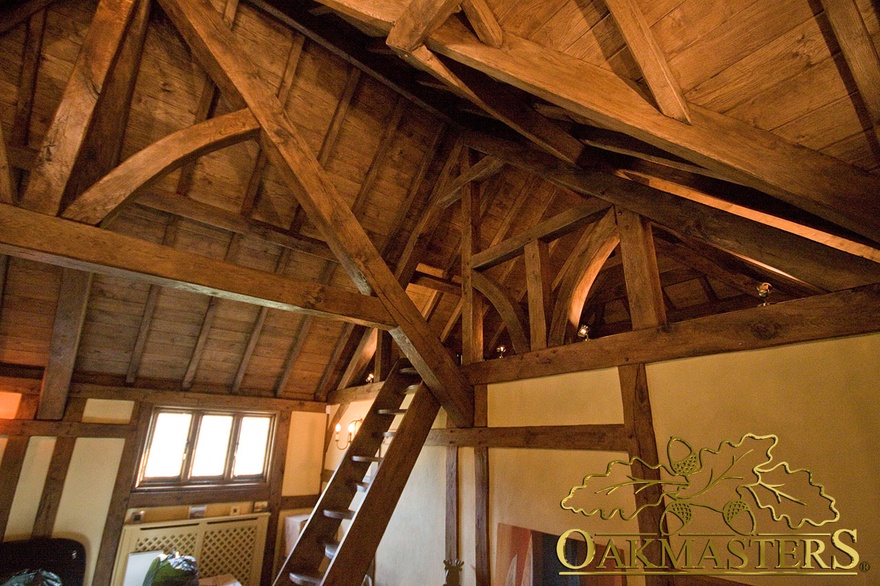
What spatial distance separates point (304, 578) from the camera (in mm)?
2695

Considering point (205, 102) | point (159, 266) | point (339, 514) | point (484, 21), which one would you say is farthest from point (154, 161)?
point (339, 514)

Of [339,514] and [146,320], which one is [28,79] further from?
[339,514]

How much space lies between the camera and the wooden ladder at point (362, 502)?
8.71 feet

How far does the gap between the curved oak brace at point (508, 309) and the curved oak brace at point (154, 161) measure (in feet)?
7.05

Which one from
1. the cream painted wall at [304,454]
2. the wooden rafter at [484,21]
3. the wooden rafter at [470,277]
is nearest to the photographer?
the wooden rafter at [484,21]

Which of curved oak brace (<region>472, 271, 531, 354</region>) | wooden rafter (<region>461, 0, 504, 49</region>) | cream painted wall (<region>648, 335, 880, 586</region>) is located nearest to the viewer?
cream painted wall (<region>648, 335, 880, 586</region>)

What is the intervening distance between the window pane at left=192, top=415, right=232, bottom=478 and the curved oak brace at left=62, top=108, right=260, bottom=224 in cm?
372

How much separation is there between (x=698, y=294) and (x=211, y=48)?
19.1ft

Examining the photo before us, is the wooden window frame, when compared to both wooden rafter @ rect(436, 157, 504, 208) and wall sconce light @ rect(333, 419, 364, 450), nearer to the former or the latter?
wall sconce light @ rect(333, 419, 364, 450)

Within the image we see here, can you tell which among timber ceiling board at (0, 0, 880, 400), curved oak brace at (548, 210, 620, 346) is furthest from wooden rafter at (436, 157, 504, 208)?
curved oak brace at (548, 210, 620, 346)

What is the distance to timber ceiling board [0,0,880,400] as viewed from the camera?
1764 millimetres

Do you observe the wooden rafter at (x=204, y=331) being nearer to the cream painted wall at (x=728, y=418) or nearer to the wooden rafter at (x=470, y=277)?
the wooden rafter at (x=470, y=277)

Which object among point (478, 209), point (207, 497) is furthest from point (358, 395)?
point (478, 209)

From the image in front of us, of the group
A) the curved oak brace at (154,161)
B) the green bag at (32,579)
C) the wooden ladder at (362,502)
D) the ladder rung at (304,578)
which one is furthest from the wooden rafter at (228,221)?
the green bag at (32,579)
